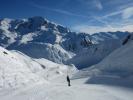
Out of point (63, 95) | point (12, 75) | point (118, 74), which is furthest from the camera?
point (118, 74)

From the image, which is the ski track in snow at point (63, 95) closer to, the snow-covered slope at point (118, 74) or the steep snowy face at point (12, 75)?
the steep snowy face at point (12, 75)

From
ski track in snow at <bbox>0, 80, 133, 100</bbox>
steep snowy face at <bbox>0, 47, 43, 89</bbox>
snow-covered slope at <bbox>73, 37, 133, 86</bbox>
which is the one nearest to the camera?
ski track in snow at <bbox>0, 80, 133, 100</bbox>

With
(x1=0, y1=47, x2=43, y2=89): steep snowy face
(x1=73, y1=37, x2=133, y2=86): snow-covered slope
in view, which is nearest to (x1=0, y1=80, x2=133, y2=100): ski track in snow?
(x1=0, y1=47, x2=43, y2=89): steep snowy face

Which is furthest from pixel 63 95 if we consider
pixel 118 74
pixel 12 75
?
pixel 118 74

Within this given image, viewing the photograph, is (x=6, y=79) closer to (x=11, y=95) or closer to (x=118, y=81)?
(x=11, y=95)

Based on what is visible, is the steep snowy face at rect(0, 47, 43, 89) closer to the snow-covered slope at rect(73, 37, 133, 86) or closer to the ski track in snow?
the ski track in snow

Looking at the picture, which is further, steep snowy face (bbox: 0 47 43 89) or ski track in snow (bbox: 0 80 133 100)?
steep snowy face (bbox: 0 47 43 89)

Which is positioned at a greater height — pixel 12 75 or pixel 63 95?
pixel 12 75

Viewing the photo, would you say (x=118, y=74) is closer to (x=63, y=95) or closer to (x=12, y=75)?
(x=12, y=75)

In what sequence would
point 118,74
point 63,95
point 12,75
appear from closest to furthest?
1. point 63,95
2. point 12,75
3. point 118,74

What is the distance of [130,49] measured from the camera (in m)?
58.4

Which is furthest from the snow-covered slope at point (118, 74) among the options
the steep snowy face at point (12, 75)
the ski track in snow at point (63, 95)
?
the steep snowy face at point (12, 75)

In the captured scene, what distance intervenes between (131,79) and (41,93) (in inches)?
629

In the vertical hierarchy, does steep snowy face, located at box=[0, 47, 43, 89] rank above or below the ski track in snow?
above
